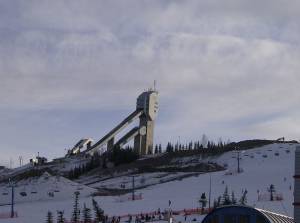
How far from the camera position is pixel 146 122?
152 meters

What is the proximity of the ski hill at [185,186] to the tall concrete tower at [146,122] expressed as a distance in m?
28.3

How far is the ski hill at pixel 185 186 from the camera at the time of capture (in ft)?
224

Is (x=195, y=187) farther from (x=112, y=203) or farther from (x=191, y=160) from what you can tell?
Result: (x=191, y=160)

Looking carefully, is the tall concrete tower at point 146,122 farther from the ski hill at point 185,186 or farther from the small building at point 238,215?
the small building at point 238,215

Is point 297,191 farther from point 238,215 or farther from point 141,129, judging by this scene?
point 141,129

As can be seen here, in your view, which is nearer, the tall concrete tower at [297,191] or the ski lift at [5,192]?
the tall concrete tower at [297,191]

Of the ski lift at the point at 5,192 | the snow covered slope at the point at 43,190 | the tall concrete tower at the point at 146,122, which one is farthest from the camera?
the tall concrete tower at the point at 146,122

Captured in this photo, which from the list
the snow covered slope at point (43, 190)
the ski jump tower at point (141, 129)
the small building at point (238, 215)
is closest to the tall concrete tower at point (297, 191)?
the small building at point (238, 215)

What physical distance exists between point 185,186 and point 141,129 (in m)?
65.2

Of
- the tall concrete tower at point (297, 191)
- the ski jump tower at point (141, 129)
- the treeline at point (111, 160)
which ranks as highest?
the ski jump tower at point (141, 129)

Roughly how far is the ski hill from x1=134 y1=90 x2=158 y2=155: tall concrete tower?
2826 cm

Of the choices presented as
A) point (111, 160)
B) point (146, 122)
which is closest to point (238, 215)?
point (111, 160)

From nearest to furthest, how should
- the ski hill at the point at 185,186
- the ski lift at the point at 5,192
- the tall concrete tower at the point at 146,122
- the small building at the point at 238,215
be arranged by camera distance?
the small building at the point at 238,215, the ski hill at the point at 185,186, the ski lift at the point at 5,192, the tall concrete tower at the point at 146,122

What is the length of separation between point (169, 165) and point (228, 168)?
1656 centimetres
